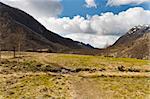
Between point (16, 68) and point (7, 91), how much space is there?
118ft

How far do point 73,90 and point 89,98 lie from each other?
20.3 ft

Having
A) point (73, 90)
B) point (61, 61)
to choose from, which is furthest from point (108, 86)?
point (61, 61)

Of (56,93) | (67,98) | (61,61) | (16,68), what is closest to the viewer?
(67,98)

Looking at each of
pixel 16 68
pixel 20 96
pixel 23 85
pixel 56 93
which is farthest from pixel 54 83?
pixel 16 68

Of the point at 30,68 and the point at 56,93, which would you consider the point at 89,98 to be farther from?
the point at 30,68

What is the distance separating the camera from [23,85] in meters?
52.2

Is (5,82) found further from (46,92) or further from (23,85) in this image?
(46,92)

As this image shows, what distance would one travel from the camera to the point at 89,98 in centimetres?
4284

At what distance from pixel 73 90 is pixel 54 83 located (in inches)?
287

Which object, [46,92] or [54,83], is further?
[54,83]

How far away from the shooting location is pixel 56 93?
152ft

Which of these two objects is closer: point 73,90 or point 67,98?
point 67,98

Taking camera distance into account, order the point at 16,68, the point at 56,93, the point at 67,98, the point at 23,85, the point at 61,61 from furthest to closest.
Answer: the point at 61,61 → the point at 16,68 → the point at 23,85 → the point at 56,93 → the point at 67,98

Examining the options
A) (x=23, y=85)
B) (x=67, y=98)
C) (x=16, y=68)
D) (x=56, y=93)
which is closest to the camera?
(x=67, y=98)
